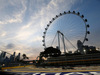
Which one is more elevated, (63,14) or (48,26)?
(63,14)

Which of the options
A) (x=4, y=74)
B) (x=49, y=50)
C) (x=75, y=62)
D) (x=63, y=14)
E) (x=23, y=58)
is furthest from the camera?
(x=23, y=58)

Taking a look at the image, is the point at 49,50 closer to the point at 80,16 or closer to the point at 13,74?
the point at 80,16

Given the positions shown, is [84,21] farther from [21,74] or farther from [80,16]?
[21,74]

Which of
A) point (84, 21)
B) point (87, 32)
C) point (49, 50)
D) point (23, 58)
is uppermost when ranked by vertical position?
point (84, 21)

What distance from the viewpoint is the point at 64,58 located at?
4341cm

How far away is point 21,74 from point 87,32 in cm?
4571

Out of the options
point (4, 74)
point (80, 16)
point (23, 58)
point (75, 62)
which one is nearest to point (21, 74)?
point (4, 74)

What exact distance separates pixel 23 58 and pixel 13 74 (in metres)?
133

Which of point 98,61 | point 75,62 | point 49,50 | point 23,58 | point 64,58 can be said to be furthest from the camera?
point 23,58

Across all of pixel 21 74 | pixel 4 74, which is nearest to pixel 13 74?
pixel 21 74

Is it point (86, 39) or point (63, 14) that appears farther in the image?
point (63, 14)

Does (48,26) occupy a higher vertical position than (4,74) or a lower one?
higher

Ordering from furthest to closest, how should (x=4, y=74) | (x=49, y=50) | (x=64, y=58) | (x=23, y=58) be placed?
(x=23, y=58) < (x=49, y=50) < (x=64, y=58) < (x=4, y=74)

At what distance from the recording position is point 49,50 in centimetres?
9338
